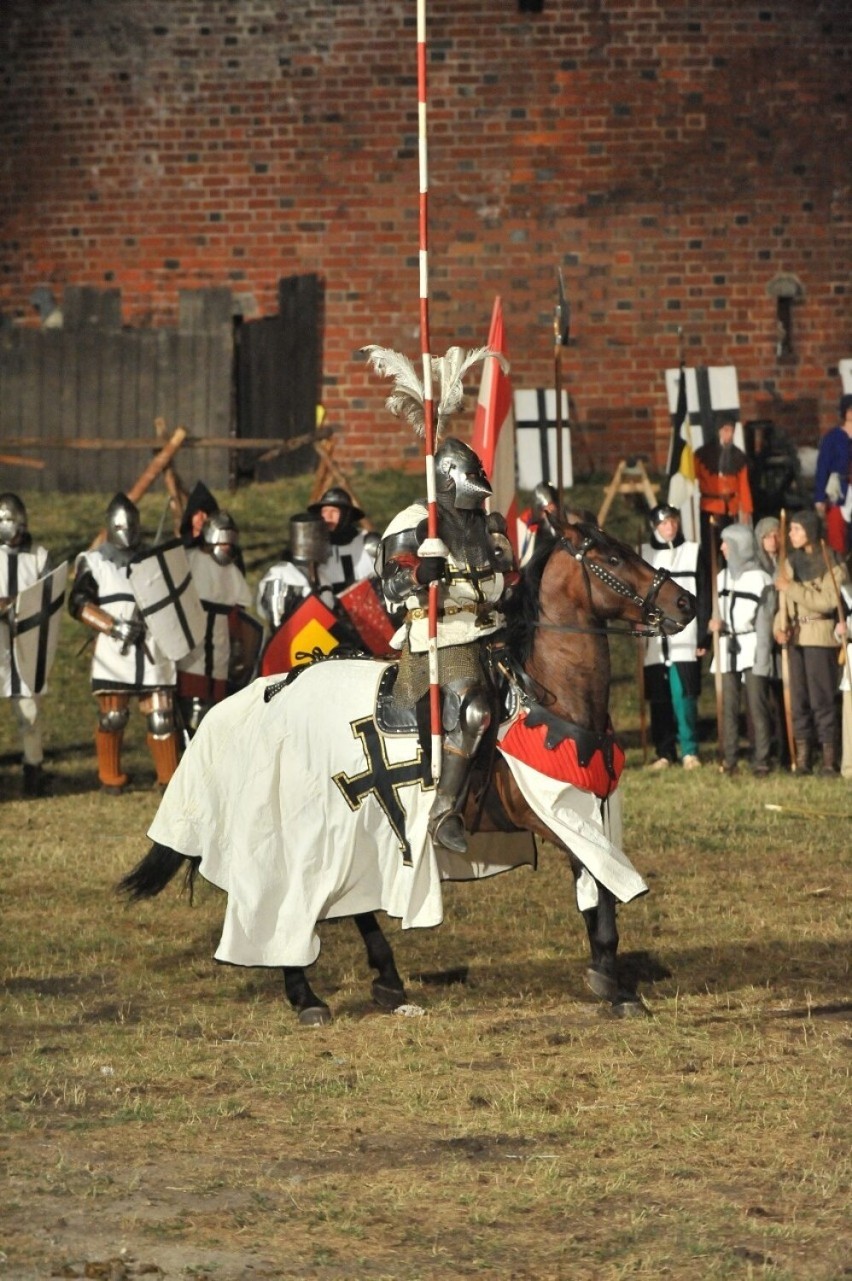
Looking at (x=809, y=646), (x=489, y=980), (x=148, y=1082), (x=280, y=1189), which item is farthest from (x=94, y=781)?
(x=280, y=1189)

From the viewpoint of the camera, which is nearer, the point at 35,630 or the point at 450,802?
the point at 450,802

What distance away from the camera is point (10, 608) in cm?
1231

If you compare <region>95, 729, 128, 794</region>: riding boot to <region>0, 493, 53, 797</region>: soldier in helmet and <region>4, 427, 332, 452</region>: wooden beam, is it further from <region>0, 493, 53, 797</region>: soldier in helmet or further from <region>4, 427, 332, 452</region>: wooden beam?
<region>4, 427, 332, 452</region>: wooden beam

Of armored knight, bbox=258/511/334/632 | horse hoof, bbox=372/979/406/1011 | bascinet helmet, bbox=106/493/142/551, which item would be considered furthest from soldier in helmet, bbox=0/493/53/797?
horse hoof, bbox=372/979/406/1011

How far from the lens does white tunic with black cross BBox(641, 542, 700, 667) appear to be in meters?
12.9

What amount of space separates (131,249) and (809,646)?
29.5 feet

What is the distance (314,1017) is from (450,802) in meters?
0.89

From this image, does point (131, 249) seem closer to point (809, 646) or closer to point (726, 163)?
point (726, 163)

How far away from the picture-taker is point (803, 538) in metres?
12.5

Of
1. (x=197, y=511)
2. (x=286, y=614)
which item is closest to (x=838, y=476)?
(x=197, y=511)

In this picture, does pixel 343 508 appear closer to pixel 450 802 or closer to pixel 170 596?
pixel 170 596

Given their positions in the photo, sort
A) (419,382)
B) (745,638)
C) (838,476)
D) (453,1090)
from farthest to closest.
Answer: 1. (838,476)
2. (745,638)
3. (419,382)
4. (453,1090)

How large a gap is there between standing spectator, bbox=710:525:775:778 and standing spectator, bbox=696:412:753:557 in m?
2.46

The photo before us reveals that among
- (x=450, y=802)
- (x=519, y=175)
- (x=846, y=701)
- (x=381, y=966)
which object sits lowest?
(x=381, y=966)
